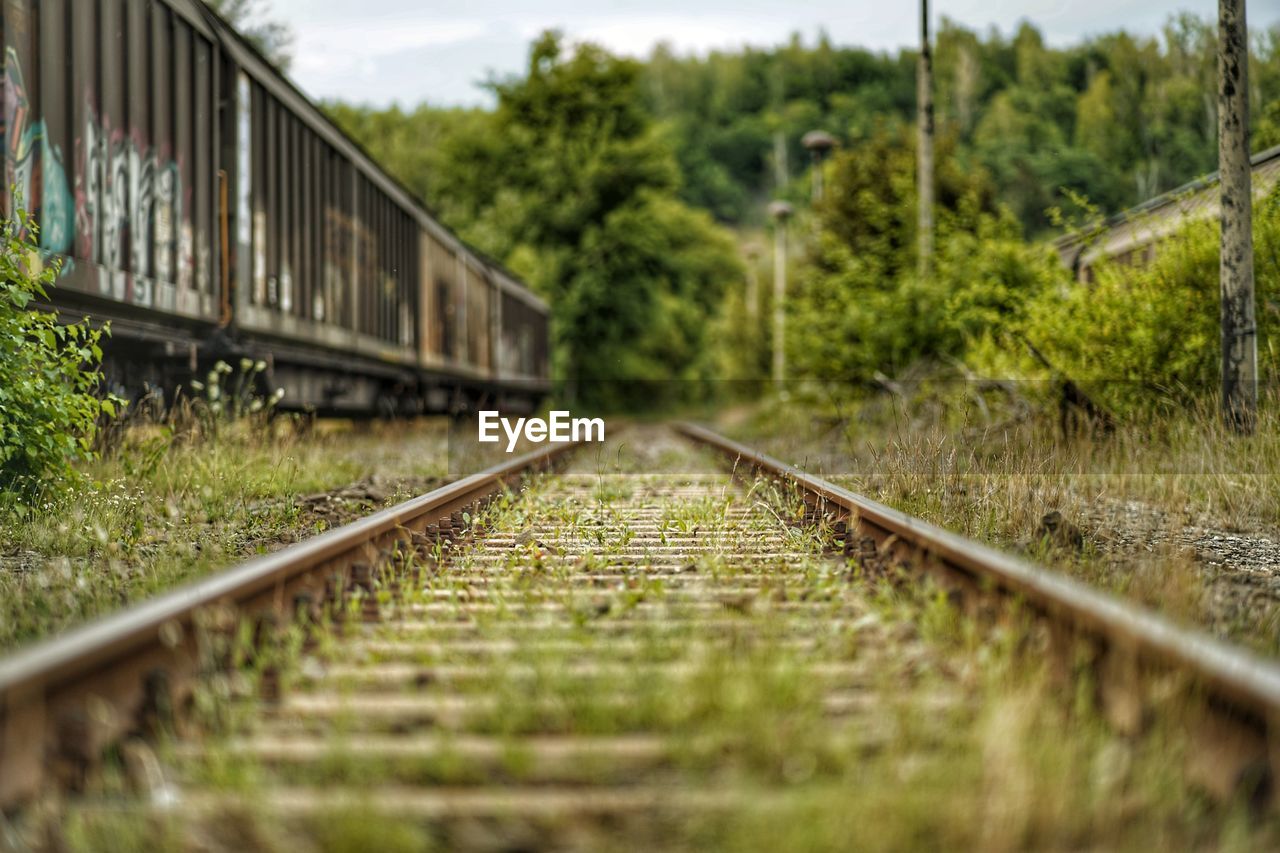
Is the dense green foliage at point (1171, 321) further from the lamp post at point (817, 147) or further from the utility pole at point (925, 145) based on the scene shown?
the lamp post at point (817, 147)

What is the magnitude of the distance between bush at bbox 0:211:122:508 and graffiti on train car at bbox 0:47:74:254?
19.0 inches

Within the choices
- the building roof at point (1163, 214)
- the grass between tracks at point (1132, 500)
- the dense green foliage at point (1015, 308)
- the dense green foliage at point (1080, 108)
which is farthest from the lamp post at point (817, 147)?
the grass between tracks at point (1132, 500)

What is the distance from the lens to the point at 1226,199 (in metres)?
8.23

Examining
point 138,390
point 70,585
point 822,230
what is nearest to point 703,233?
point 822,230

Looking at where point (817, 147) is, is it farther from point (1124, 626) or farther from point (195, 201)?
point (1124, 626)

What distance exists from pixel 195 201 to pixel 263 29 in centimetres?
3017

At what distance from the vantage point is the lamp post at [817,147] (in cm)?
2467

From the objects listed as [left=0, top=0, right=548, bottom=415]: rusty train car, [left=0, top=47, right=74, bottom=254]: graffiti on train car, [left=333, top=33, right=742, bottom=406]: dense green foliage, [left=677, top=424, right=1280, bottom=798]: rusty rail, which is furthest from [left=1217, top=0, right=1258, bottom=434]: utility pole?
[left=333, top=33, right=742, bottom=406]: dense green foliage

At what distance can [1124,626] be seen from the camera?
243 centimetres

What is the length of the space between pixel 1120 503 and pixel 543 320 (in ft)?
88.2

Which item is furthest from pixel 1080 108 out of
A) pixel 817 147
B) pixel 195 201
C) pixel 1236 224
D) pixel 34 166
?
pixel 817 147

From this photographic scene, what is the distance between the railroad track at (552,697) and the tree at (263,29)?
34.6 meters

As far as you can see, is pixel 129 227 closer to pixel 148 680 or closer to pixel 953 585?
pixel 148 680

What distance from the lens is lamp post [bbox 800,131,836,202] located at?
971 inches
